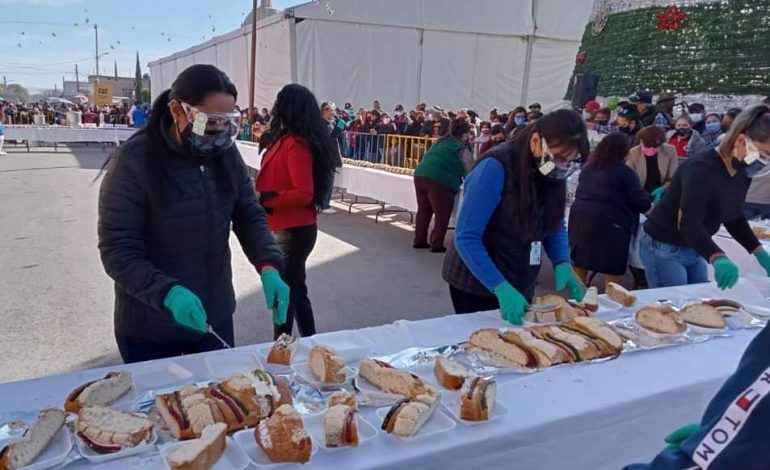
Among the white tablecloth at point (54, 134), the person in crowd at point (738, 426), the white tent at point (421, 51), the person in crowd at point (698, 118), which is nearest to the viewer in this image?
the person in crowd at point (738, 426)

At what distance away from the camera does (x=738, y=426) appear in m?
0.71

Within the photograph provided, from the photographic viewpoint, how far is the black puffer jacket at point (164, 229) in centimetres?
165

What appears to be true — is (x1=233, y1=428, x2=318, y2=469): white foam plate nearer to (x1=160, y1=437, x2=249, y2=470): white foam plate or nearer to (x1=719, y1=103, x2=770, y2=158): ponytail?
(x1=160, y1=437, x2=249, y2=470): white foam plate

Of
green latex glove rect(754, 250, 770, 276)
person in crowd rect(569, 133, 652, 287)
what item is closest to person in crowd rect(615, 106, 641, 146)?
person in crowd rect(569, 133, 652, 287)

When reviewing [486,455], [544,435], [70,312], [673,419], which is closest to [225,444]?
[486,455]

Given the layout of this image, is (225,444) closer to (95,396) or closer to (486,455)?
(95,396)

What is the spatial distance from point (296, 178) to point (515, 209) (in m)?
1.31

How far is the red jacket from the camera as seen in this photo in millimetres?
2996

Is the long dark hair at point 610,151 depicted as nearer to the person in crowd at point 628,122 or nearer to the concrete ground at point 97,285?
the concrete ground at point 97,285

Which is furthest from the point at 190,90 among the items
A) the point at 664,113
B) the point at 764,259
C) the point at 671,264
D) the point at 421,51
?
the point at 421,51

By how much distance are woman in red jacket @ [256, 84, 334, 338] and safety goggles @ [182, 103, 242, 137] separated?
123cm

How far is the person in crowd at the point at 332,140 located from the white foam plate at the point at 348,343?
1373 millimetres

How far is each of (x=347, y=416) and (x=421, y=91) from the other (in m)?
16.4

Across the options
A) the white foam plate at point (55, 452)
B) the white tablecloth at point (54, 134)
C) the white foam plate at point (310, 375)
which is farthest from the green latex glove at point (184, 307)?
the white tablecloth at point (54, 134)
